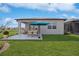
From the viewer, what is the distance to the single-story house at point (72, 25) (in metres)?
10.8

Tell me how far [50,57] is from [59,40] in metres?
1.42

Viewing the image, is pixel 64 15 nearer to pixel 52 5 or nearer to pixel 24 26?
pixel 52 5

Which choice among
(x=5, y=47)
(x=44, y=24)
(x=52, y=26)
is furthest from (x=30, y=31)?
(x=5, y=47)

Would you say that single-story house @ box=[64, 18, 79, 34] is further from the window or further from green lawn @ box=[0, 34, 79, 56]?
the window

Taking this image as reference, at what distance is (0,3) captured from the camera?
10453 millimetres

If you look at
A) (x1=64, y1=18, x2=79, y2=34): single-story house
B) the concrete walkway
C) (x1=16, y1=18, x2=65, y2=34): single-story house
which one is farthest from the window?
the concrete walkway

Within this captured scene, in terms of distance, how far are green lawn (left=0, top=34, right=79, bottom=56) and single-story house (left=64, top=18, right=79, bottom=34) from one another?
0.71 ft

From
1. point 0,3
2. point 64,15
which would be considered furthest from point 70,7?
point 0,3

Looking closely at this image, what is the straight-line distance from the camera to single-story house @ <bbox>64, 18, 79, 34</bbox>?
10.8 metres

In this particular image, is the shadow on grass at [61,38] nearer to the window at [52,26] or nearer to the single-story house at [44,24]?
the single-story house at [44,24]

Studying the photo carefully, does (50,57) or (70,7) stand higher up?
(70,7)

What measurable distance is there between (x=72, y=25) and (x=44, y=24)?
1.26 metres

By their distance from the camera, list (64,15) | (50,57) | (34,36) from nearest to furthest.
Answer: (50,57) → (64,15) → (34,36)

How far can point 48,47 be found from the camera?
10727 mm
